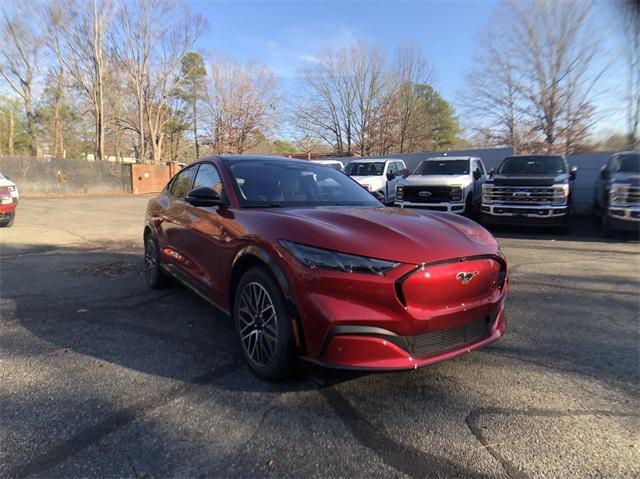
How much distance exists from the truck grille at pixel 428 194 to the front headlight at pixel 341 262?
908cm

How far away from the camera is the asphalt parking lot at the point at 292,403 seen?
2.08m

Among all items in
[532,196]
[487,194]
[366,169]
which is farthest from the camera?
[366,169]

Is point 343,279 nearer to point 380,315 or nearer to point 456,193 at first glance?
point 380,315

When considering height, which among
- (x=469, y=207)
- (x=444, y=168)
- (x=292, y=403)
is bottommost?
(x=292, y=403)

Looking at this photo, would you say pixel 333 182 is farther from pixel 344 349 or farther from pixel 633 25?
pixel 633 25

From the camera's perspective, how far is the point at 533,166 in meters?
10.7

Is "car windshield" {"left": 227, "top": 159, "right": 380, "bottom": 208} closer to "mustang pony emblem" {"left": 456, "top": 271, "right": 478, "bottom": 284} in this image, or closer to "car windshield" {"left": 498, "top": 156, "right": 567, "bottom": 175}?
"mustang pony emblem" {"left": 456, "top": 271, "right": 478, "bottom": 284}

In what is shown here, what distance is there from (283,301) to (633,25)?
2456cm

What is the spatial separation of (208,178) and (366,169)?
37.4ft

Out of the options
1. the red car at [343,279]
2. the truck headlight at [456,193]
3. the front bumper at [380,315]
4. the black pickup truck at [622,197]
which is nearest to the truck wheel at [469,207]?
the truck headlight at [456,193]

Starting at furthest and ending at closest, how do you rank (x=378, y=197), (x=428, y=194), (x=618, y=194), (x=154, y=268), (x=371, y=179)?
(x=371, y=179)
(x=428, y=194)
(x=618, y=194)
(x=378, y=197)
(x=154, y=268)

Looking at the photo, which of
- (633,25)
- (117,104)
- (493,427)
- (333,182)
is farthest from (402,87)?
(493,427)

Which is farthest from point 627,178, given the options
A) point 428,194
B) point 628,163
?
point 428,194

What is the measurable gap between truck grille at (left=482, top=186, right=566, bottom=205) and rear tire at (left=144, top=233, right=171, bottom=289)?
8.18 metres
